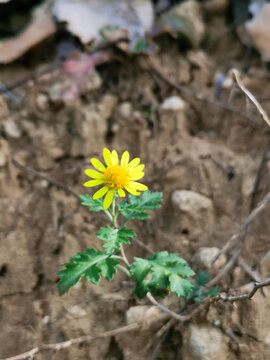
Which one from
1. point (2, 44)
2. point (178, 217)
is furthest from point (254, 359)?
point (2, 44)

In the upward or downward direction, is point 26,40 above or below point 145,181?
above

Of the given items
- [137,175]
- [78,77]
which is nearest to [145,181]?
[137,175]

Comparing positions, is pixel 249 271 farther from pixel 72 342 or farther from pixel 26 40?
pixel 26 40

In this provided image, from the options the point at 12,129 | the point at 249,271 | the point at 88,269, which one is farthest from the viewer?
the point at 12,129

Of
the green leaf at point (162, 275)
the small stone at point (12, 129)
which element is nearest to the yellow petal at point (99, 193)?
the green leaf at point (162, 275)

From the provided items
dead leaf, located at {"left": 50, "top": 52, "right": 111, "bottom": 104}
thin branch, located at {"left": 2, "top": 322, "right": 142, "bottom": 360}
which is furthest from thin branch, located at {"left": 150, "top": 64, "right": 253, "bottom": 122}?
thin branch, located at {"left": 2, "top": 322, "right": 142, "bottom": 360}

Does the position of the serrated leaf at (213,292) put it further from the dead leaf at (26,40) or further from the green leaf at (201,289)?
the dead leaf at (26,40)

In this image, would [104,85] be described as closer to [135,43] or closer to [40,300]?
[135,43]
